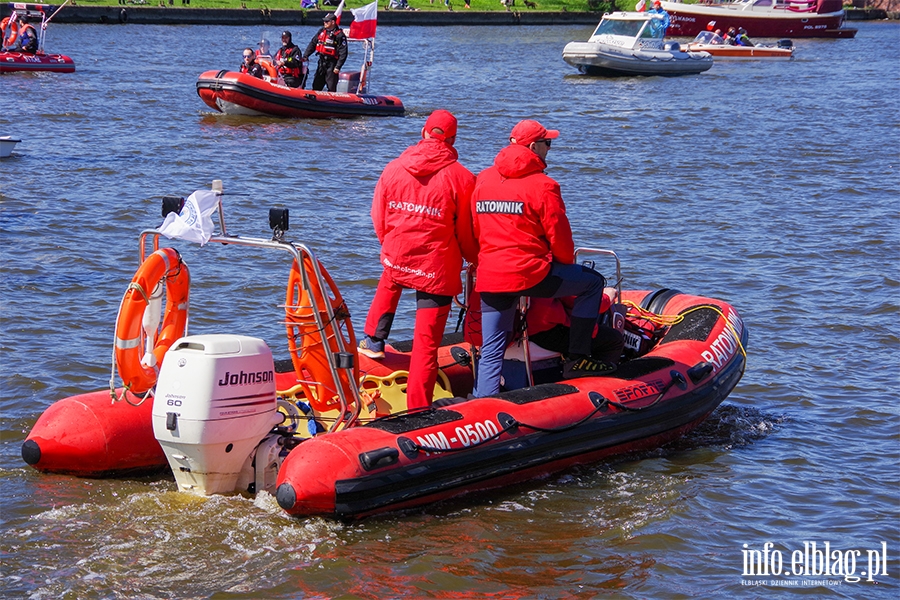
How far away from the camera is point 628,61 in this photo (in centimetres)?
2791

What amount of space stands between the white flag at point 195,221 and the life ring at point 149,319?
A: 5.8 inches

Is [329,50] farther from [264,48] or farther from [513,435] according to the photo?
[513,435]

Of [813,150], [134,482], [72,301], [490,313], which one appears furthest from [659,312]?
[813,150]

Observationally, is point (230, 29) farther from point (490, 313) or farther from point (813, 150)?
point (490, 313)

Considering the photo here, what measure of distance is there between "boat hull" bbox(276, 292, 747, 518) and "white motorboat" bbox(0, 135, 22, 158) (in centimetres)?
954

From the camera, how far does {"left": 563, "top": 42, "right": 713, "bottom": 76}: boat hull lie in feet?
90.1

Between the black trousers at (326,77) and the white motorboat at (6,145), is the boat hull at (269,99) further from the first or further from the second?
the white motorboat at (6,145)

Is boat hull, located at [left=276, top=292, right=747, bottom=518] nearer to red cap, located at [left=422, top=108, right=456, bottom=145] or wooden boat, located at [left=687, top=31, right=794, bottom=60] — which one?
red cap, located at [left=422, top=108, right=456, bottom=145]

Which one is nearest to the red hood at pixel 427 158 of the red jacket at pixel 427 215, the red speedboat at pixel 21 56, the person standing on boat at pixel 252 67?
the red jacket at pixel 427 215

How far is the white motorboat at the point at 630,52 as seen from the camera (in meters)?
27.6

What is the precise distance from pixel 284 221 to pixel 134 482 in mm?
1529

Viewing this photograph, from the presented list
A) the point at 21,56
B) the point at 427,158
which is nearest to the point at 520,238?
the point at 427,158

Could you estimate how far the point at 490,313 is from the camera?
5863 millimetres

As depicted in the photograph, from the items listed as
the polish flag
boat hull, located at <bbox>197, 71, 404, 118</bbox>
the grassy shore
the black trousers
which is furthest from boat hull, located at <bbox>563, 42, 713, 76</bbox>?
the grassy shore
